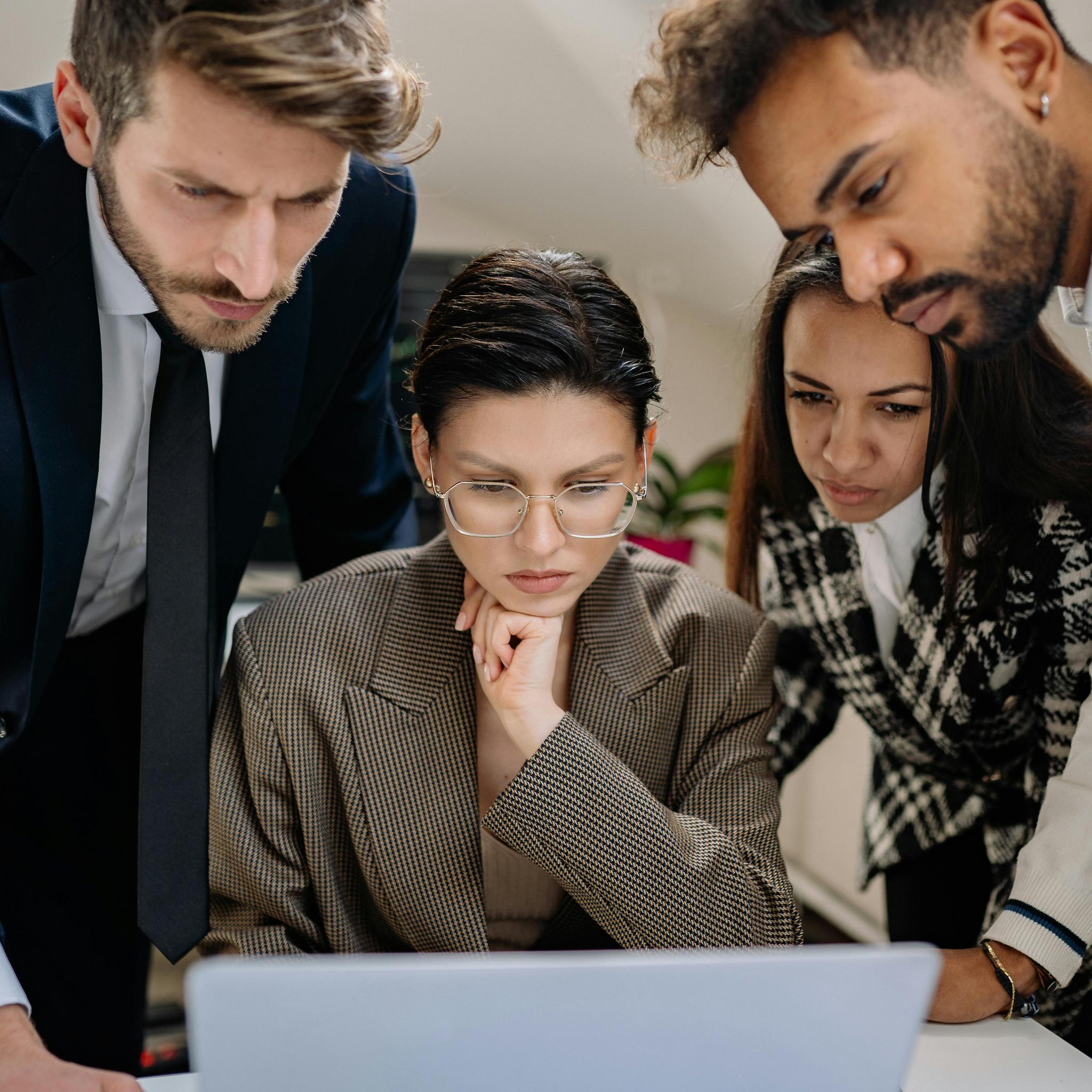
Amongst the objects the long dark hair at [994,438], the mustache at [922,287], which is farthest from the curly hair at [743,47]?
the long dark hair at [994,438]

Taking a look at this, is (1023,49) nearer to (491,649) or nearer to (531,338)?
(531,338)

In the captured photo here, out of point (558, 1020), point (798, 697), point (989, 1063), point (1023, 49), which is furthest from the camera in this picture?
point (798, 697)

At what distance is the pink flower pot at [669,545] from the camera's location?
11.3ft

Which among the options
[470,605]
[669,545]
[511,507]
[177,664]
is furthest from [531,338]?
[669,545]

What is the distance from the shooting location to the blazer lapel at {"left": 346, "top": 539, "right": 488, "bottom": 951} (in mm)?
1366

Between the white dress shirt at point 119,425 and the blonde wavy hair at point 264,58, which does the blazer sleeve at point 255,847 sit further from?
the blonde wavy hair at point 264,58

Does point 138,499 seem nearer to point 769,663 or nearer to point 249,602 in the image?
point 769,663

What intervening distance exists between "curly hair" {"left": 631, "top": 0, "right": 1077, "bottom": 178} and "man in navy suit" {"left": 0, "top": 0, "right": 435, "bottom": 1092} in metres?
0.27

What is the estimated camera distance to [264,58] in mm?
1043

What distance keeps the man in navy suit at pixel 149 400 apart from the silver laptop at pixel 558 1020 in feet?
1.34

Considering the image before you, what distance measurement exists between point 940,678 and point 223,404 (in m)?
0.99

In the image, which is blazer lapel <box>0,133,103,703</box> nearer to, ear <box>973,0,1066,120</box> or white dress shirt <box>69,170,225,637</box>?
white dress shirt <box>69,170,225,637</box>

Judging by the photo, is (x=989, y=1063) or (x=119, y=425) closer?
(x=989, y=1063)

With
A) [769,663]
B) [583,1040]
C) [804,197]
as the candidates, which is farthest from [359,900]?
[804,197]
